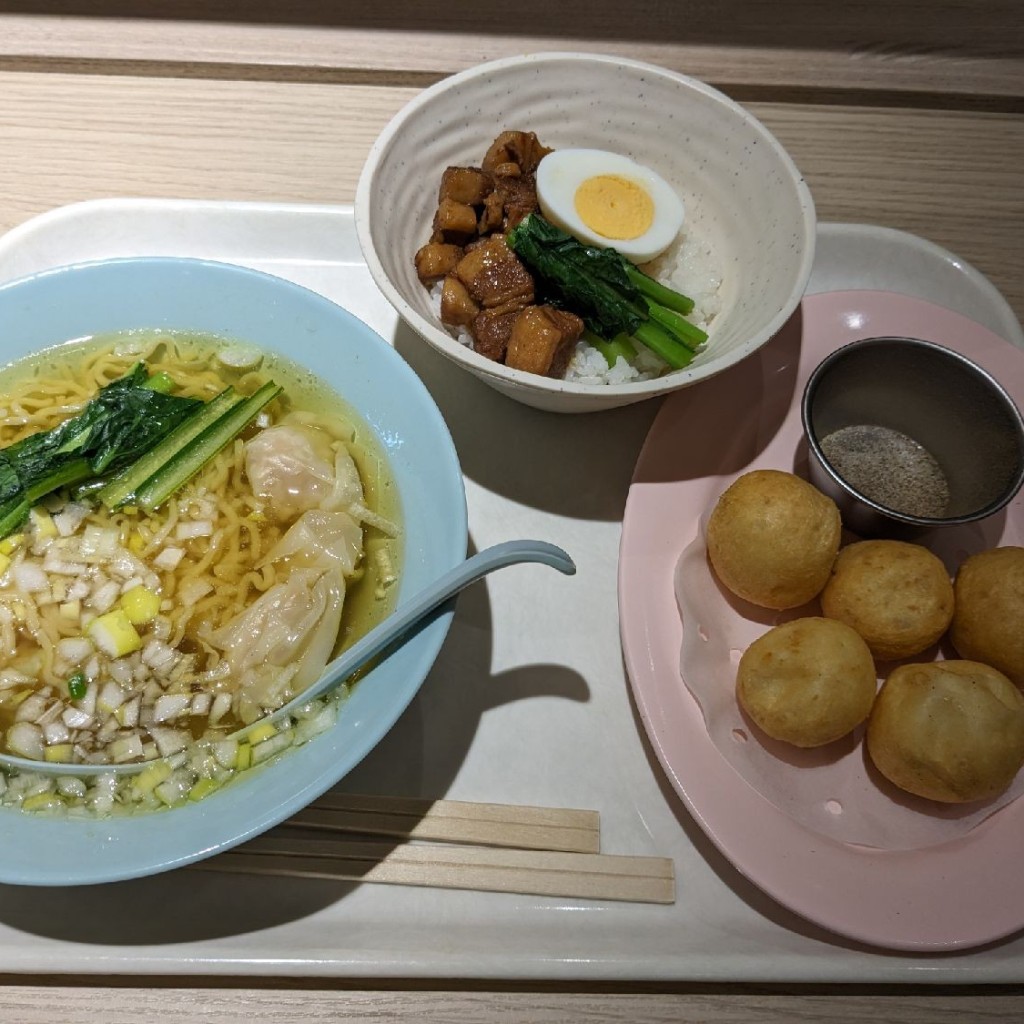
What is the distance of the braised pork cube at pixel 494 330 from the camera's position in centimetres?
187

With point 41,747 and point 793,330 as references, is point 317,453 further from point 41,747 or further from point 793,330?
point 793,330

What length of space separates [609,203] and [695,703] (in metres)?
1.32

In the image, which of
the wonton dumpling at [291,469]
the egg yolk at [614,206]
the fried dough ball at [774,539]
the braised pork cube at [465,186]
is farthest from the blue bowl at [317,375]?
the egg yolk at [614,206]

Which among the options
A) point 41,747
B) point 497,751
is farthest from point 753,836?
point 41,747

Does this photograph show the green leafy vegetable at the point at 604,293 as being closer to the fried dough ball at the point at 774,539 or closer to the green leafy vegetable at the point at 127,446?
the fried dough ball at the point at 774,539

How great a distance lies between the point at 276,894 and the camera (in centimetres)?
154

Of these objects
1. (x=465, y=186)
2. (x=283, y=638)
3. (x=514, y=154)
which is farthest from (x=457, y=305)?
(x=283, y=638)

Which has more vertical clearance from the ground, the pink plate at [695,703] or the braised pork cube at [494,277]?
the braised pork cube at [494,277]

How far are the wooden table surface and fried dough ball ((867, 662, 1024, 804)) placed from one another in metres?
1.25

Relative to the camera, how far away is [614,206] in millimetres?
2100

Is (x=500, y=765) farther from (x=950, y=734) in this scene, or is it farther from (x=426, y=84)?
(x=426, y=84)

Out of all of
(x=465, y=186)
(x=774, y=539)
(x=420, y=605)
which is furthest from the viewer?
(x=465, y=186)

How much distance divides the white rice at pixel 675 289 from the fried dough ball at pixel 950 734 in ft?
3.12

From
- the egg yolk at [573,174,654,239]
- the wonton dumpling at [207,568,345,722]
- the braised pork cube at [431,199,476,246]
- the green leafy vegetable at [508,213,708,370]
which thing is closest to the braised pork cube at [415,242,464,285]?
the braised pork cube at [431,199,476,246]
